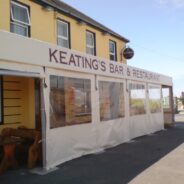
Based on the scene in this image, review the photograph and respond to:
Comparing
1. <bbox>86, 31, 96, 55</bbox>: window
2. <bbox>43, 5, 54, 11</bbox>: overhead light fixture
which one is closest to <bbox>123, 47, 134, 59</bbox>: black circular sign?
<bbox>86, 31, 96, 55</bbox>: window

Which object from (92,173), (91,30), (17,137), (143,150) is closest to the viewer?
(92,173)

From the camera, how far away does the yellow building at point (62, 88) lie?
324 inches

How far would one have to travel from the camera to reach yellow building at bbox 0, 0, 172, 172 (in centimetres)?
823

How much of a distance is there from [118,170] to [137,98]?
6.72m

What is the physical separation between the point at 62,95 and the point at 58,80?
1.67 ft

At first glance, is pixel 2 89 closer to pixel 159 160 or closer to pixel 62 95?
pixel 62 95

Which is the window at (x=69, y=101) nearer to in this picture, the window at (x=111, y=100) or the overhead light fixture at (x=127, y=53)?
the window at (x=111, y=100)

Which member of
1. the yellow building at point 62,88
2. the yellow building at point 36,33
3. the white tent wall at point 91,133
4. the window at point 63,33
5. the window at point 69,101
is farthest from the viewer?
the window at point 63,33

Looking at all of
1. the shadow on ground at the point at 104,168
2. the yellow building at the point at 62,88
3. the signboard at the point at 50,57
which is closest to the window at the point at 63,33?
the yellow building at the point at 62,88

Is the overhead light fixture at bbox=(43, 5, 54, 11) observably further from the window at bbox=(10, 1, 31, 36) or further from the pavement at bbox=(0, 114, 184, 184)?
the pavement at bbox=(0, 114, 184, 184)

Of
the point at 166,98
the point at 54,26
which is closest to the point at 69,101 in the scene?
the point at 54,26

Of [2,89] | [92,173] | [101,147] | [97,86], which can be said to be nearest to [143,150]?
[101,147]

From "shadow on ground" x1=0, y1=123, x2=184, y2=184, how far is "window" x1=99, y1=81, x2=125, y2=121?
128 centimetres

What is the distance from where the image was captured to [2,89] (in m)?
9.70
